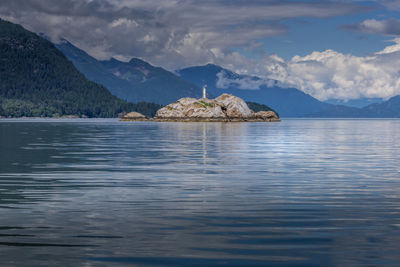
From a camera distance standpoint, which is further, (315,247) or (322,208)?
(322,208)

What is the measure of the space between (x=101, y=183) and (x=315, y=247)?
20899mm

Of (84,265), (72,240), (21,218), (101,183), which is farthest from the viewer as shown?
(101,183)

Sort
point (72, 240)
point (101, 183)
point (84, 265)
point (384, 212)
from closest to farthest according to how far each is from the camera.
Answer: point (84, 265)
point (72, 240)
point (384, 212)
point (101, 183)

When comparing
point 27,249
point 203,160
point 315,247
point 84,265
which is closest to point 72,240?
point 27,249

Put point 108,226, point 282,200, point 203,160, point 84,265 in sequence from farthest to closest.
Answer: point 203,160
point 282,200
point 108,226
point 84,265

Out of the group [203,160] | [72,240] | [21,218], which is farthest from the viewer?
[203,160]

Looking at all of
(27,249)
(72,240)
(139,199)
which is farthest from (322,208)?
(27,249)

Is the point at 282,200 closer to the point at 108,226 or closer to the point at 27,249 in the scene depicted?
the point at 108,226

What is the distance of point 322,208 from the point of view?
87.1 ft

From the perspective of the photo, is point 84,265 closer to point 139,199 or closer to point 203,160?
point 139,199

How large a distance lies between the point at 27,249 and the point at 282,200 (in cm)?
1514

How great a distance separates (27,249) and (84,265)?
301 cm

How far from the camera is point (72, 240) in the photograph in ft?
64.6

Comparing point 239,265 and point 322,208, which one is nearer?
point 239,265
